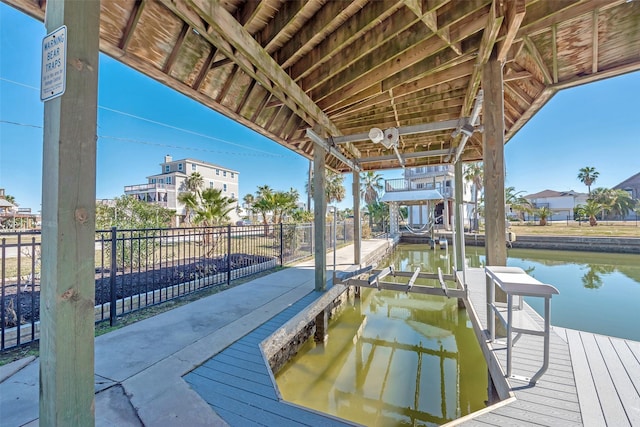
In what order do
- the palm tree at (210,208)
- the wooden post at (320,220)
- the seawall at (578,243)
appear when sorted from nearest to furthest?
the wooden post at (320,220) < the palm tree at (210,208) < the seawall at (578,243)

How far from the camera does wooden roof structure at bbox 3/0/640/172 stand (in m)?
2.28

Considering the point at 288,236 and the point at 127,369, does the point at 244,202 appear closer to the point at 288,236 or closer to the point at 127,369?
the point at 288,236

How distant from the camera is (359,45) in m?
2.93

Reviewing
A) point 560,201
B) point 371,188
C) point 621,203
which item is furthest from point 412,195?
point 560,201

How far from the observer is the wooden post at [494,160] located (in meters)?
2.74

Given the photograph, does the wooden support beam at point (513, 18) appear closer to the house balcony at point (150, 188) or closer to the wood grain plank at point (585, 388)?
the wood grain plank at point (585, 388)

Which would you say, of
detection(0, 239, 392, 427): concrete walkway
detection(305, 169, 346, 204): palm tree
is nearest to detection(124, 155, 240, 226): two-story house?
detection(305, 169, 346, 204): palm tree

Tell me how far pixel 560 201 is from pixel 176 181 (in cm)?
5582

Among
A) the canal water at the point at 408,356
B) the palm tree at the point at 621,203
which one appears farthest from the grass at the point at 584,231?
the canal water at the point at 408,356

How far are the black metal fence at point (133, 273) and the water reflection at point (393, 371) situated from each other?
240cm

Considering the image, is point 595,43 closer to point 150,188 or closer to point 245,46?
point 245,46

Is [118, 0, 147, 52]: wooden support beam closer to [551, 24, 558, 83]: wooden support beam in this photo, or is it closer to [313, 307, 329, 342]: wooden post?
[551, 24, 558, 83]: wooden support beam

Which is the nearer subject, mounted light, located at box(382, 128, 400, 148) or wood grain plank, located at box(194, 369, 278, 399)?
wood grain plank, located at box(194, 369, 278, 399)

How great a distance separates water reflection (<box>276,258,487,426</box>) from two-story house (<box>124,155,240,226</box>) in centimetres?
2643
